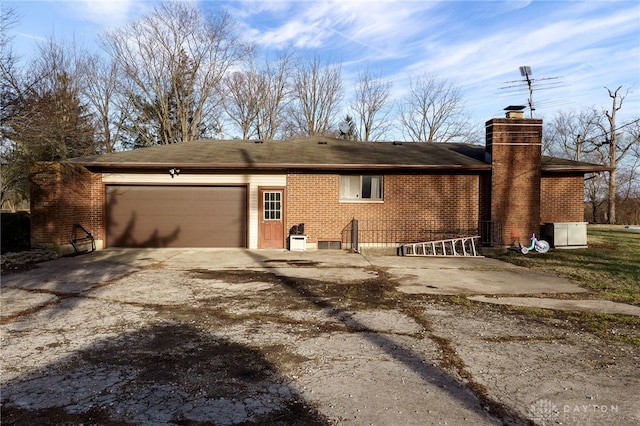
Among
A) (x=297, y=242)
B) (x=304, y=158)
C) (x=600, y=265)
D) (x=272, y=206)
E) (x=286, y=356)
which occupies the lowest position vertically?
(x=286, y=356)

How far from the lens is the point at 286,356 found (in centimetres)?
396

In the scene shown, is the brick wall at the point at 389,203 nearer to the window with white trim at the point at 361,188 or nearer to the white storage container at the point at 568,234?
the window with white trim at the point at 361,188

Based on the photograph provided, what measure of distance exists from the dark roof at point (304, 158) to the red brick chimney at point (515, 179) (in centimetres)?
63

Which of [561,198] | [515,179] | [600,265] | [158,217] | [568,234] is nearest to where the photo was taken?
[600,265]

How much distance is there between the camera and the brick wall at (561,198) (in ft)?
42.6

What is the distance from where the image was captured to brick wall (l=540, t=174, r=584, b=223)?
13.0 m

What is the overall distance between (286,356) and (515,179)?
11.0m

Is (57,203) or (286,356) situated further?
(57,203)

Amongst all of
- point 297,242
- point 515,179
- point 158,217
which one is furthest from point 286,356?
point 515,179

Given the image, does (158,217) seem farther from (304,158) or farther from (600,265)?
(600,265)

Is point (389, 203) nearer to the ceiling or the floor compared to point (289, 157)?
nearer to the floor

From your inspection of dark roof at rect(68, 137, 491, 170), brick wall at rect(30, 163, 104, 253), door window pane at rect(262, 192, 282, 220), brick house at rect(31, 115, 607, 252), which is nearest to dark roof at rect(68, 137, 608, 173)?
dark roof at rect(68, 137, 491, 170)

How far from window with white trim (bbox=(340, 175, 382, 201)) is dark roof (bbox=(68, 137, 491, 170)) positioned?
1.95ft

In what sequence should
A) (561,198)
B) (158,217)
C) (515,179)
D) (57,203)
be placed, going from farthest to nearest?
(561,198) → (158,217) → (515,179) → (57,203)
